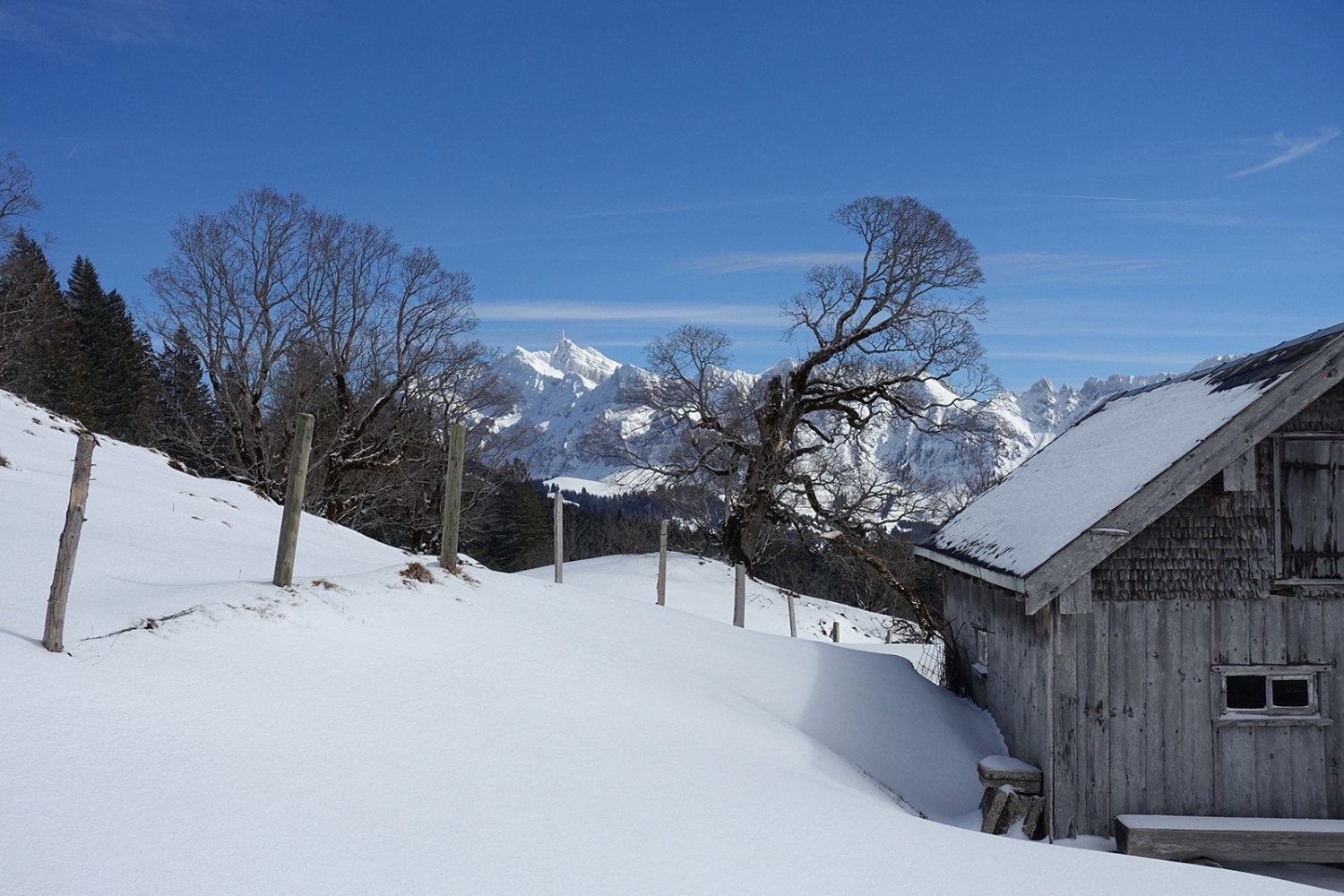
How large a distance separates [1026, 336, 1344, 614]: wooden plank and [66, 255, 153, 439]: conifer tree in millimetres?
47297

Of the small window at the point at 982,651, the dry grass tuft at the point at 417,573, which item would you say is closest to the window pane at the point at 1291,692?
Result: the small window at the point at 982,651

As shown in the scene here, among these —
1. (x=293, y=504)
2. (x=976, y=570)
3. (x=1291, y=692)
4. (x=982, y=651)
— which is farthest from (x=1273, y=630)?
(x=293, y=504)

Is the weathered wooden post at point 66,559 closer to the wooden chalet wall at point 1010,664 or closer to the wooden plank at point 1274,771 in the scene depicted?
the wooden chalet wall at point 1010,664

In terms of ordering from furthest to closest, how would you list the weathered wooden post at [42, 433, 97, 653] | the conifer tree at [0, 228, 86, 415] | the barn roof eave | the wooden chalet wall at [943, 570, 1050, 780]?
the conifer tree at [0, 228, 86, 415], the wooden chalet wall at [943, 570, 1050, 780], the barn roof eave, the weathered wooden post at [42, 433, 97, 653]

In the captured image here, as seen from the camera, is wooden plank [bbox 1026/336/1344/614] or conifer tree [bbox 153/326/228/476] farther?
conifer tree [bbox 153/326/228/476]

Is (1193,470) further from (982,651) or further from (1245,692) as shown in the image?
(982,651)

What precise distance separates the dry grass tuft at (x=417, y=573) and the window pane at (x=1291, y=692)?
31.1 ft

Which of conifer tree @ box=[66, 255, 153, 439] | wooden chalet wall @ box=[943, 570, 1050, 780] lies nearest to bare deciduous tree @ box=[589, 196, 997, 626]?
wooden chalet wall @ box=[943, 570, 1050, 780]

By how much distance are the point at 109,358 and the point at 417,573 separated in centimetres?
5483

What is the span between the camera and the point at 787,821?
18.8 feet

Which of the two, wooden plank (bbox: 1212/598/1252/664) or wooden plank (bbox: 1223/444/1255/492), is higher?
wooden plank (bbox: 1223/444/1255/492)

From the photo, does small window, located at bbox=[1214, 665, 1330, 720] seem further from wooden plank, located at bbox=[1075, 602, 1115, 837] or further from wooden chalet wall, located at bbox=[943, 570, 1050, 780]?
wooden chalet wall, located at bbox=[943, 570, 1050, 780]

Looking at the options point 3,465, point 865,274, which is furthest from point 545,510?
point 3,465

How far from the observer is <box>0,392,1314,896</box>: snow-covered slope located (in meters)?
4.31
